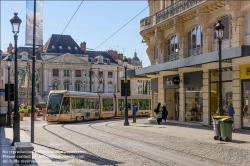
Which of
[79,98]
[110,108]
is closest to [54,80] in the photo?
[110,108]

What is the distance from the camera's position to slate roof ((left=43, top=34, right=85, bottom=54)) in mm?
102669

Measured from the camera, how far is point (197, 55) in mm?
26219

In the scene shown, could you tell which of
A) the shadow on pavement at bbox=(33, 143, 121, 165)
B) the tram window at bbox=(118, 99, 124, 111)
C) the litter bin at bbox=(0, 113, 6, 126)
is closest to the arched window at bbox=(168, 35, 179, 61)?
the tram window at bbox=(118, 99, 124, 111)

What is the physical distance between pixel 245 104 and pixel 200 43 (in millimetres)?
7102

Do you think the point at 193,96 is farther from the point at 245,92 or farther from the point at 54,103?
the point at 54,103

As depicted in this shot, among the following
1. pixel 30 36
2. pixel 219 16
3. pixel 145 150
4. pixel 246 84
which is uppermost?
pixel 219 16

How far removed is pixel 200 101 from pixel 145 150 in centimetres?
1557

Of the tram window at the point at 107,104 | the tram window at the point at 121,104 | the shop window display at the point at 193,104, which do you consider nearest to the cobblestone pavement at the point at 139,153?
the shop window display at the point at 193,104

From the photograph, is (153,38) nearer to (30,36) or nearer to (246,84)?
(246,84)

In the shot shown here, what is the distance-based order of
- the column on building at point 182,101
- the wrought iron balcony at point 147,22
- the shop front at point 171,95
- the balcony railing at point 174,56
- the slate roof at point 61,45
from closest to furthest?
the column on building at point 182,101, the balcony railing at point 174,56, the shop front at point 171,95, the wrought iron balcony at point 147,22, the slate roof at point 61,45

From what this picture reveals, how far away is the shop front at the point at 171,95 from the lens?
3488 cm

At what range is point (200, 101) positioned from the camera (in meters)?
30.6

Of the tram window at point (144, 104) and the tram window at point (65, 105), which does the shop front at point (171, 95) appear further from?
the tram window at point (144, 104)

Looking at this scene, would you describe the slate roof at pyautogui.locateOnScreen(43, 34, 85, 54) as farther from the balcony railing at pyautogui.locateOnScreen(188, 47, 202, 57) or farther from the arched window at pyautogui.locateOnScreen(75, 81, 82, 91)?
the balcony railing at pyautogui.locateOnScreen(188, 47, 202, 57)
